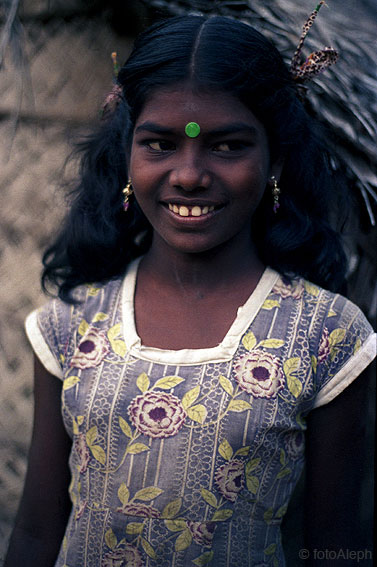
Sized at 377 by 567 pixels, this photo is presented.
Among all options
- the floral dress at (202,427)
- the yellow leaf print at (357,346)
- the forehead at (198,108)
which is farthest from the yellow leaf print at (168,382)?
the forehead at (198,108)

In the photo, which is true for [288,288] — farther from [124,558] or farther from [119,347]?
[124,558]

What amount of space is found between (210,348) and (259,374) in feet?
0.31

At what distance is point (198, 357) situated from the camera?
3.34ft

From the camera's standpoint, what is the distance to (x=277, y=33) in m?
1.35

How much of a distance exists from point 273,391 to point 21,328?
836 millimetres

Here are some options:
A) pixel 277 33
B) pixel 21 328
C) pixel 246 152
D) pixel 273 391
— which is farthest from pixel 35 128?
pixel 273 391

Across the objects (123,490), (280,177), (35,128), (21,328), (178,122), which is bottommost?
(21,328)

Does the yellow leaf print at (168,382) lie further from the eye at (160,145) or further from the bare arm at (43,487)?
the eye at (160,145)

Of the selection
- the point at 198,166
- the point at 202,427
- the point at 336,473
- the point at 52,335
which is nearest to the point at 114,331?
the point at 52,335

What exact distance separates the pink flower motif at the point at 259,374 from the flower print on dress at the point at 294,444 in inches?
4.0

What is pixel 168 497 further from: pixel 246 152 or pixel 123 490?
A: pixel 246 152

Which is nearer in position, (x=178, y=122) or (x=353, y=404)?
(x=178, y=122)

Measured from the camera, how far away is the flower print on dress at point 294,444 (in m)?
1.04

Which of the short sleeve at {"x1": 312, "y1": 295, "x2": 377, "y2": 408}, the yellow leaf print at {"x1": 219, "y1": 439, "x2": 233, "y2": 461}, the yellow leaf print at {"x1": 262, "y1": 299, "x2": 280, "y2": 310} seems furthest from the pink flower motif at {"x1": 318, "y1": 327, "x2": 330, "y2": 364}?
the yellow leaf print at {"x1": 219, "y1": 439, "x2": 233, "y2": 461}
